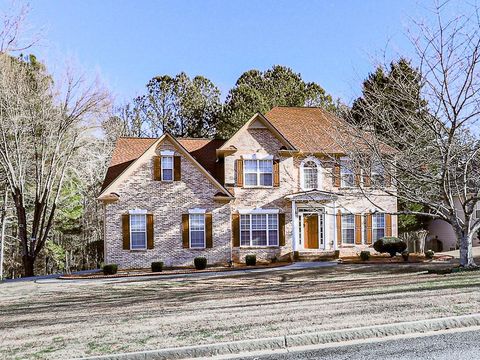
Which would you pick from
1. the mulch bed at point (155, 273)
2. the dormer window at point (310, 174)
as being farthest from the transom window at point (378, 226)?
the mulch bed at point (155, 273)

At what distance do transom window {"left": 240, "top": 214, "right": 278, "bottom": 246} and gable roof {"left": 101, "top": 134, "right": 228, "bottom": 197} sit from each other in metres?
2.57

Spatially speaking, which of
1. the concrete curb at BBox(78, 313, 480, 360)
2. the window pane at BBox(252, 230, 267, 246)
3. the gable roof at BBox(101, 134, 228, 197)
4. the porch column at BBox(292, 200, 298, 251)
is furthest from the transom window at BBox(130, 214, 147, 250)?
the concrete curb at BBox(78, 313, 480, 360)

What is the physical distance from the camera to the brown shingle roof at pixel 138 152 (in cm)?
2428

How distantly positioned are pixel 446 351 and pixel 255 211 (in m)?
18.0

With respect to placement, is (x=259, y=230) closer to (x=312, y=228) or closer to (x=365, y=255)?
(x=312, y=228)

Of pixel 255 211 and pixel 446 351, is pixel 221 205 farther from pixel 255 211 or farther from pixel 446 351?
pixel 446 351

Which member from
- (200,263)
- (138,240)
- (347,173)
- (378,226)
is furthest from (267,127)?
(138,240)

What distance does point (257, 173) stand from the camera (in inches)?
957

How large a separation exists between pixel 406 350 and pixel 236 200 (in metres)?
17.8

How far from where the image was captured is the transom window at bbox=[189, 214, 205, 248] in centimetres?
2292

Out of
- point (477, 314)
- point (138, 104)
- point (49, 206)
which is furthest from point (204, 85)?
point (477, 314)

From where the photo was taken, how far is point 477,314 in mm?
7641

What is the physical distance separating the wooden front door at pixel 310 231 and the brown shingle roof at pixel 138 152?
200 inches

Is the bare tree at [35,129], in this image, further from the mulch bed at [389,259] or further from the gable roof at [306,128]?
the mulch bed at [389,259]
